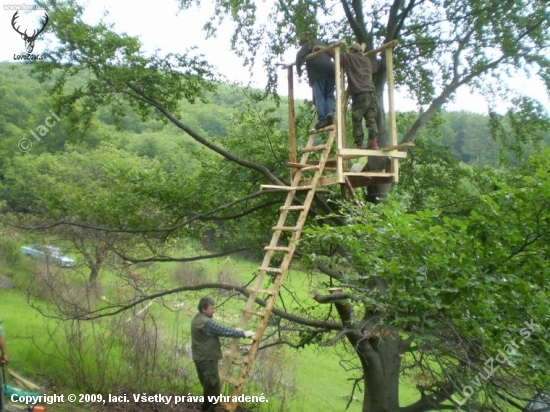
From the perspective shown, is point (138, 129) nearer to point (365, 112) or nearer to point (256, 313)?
point (365, 112)

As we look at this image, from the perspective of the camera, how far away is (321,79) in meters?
7.18

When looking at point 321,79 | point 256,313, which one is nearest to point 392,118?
point 321,79

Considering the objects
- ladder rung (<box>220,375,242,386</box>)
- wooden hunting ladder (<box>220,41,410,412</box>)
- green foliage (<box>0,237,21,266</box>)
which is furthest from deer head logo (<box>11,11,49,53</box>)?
green foliage (<box>0,237,21,266</box>)

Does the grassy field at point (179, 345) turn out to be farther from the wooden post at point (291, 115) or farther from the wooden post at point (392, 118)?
the wooden post at point (392, 118)

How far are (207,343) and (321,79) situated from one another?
3753 mm

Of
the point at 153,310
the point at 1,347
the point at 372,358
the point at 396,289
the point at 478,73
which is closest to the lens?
the point at 396,289

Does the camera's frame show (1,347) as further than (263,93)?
No

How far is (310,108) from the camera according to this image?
32.6 ft

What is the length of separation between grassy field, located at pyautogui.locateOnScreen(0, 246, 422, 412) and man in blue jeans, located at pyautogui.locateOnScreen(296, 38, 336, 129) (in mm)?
2967

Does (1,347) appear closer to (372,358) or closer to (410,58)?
(372,358)

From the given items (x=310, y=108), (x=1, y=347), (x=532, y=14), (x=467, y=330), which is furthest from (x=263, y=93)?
(x=467, y=330)

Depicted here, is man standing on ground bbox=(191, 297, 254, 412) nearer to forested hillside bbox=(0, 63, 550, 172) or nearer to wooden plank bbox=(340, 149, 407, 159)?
wooden plank bbox=(340, 149, 407, 159)

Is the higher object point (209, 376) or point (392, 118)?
point (392, 118)

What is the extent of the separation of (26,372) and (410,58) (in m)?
9.50
